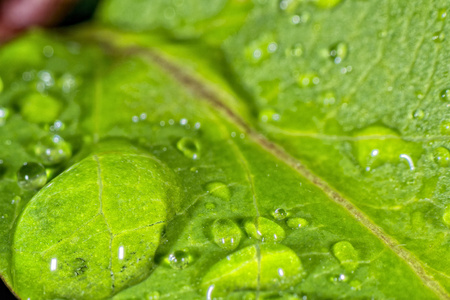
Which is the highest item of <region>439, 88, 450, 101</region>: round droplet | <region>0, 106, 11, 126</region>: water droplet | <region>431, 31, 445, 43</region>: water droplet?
<region>431, 31, 445, 43</region>: water droplet

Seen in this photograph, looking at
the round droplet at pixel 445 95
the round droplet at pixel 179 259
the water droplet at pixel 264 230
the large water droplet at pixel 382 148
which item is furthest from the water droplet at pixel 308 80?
the round droplet at pixel 179 259

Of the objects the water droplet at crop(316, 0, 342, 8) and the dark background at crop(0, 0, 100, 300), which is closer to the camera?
the water droplet at crop(316, 0, 342, 8)

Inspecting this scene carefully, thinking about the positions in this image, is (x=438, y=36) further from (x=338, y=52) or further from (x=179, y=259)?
(x=179, y=259)

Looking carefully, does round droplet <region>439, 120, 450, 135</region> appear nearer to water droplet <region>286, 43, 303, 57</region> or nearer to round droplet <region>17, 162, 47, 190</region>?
water droplet <region>286, 43, 303, 57</region>

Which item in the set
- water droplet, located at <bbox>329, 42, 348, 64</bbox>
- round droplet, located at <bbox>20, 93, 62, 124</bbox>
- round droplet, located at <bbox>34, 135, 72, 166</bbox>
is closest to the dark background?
round droplet, located at <bbox>20, 93, 62, 124</bbox>

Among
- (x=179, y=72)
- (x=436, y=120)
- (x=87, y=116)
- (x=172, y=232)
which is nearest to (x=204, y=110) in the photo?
(x=179, y=72)

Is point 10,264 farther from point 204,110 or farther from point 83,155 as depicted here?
point 204,110

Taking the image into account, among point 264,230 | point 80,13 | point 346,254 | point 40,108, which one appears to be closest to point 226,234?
point 264,230
